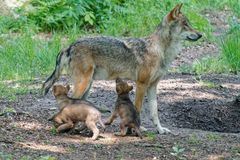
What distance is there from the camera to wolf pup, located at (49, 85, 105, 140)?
7.86 meters

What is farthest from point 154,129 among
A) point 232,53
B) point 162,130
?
point 232,53

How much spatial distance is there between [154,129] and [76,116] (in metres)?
1.54

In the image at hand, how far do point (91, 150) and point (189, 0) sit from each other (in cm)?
1292

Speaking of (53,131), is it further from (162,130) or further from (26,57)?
(26,57)

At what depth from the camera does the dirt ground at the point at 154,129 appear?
7363mm

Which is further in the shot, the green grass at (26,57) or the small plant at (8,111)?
the green grass at (26,57)

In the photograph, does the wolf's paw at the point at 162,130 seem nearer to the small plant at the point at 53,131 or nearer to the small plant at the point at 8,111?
the small plant at the point at 53,131

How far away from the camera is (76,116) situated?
26.1 ft

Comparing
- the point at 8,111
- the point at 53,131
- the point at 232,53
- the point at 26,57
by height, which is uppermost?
the point at 232,53

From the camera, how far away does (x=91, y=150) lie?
24.4 feet

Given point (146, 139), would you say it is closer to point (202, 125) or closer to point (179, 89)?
point (202, 125)

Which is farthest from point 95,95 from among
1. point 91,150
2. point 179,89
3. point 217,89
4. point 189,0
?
point 189,0

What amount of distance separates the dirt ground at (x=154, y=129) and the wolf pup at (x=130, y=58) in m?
0.53

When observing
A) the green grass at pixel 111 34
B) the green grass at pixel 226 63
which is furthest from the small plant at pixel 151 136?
the green grass at pixel 226 63
